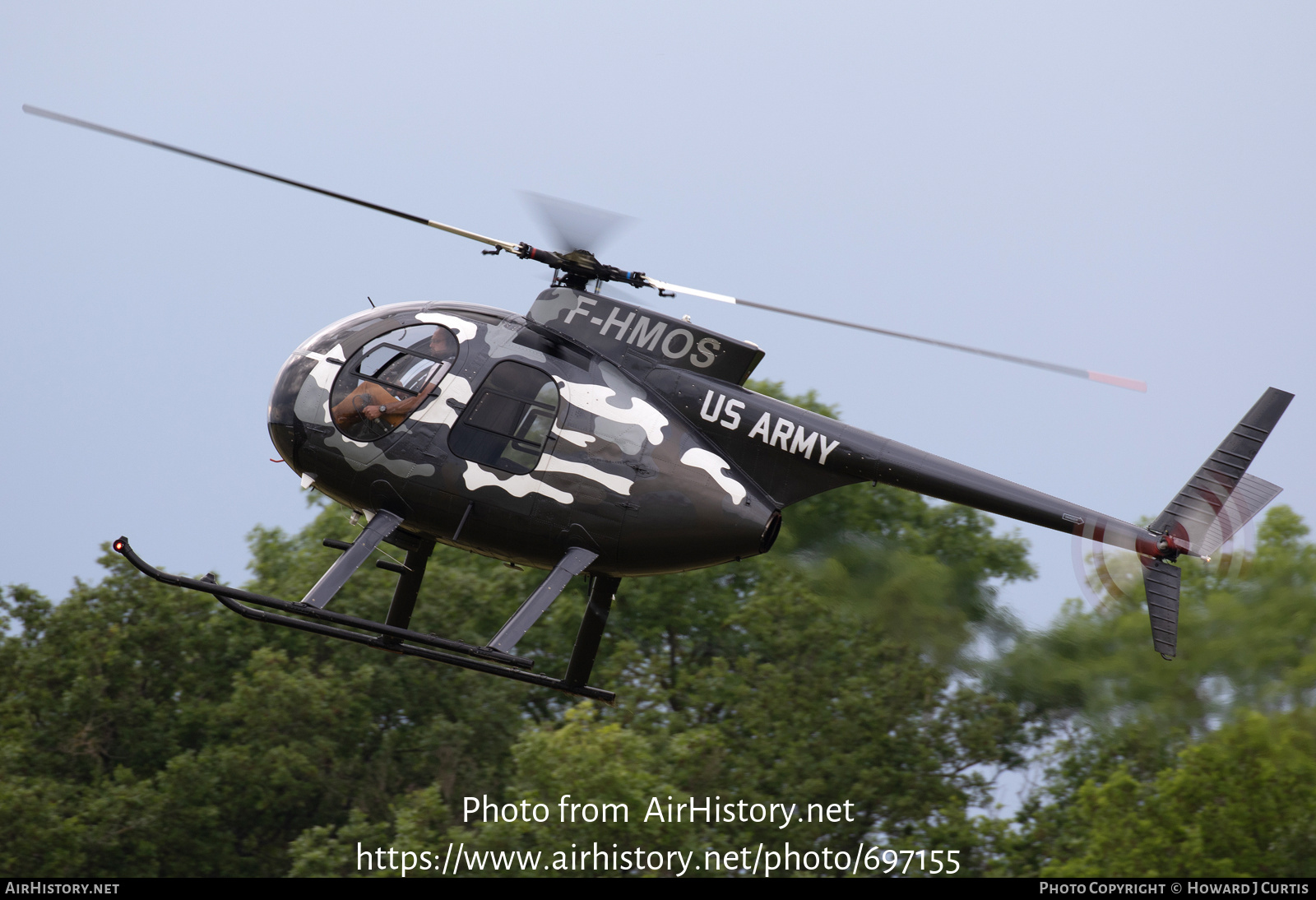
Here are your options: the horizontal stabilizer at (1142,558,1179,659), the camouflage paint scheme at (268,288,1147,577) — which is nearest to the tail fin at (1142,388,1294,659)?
the horizontal stabilizer at (1142,558,1179,659)

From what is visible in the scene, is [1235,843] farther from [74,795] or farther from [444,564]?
[74,795]

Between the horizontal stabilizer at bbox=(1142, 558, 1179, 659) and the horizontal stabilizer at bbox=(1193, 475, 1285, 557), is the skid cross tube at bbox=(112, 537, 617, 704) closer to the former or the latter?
the horizontal stabilizer at bbox=(1142, 558, 1179, 659)

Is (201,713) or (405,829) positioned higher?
(201,713)

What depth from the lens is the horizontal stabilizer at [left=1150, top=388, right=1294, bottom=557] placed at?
1109 cm

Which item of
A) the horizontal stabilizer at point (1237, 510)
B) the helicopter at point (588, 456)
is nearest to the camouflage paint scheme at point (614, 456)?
the helicopter at point (588, 456)

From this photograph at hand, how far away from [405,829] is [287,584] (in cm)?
1008

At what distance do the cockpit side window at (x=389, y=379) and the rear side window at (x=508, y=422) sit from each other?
1.36 ft

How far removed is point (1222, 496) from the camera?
11.2 m

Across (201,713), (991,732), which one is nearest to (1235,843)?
(991,732)

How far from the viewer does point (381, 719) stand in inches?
1361

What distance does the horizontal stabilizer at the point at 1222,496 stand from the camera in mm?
11086

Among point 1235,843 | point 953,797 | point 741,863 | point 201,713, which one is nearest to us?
point 1235,843

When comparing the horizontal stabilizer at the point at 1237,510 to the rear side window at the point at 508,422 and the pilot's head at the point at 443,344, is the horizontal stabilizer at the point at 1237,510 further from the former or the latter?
the pilot's head at the point at 443,344

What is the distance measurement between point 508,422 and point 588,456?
2.30 ft
